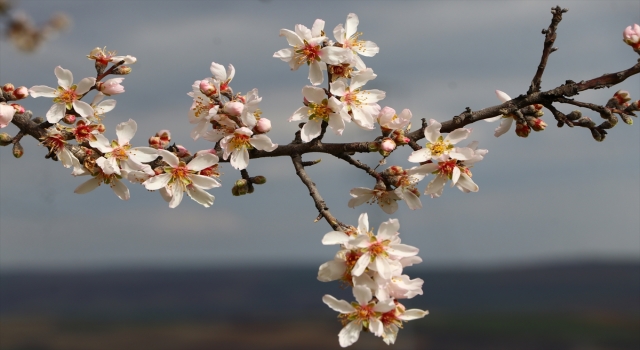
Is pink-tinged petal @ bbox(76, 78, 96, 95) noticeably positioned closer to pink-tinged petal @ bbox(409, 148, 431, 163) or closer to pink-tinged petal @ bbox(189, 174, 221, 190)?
pink-tinged petal @ bbox(189, 174, 221, 190)

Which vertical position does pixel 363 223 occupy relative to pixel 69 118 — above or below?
below

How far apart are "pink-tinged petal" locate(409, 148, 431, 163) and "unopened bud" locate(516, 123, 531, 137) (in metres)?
0.71

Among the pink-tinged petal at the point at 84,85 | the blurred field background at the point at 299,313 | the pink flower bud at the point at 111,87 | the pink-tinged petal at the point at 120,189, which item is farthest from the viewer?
the blurred field background at the point at 299,313

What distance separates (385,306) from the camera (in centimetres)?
268

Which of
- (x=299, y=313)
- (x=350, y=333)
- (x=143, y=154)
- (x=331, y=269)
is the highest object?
(x=299, y=313)

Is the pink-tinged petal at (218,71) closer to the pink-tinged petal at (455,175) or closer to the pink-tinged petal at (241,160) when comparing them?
the pink-tinged petal at (241,160)

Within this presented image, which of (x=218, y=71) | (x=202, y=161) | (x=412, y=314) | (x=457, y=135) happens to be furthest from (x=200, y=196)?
(x=457, y=135)

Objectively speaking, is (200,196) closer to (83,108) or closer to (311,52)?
(83,108)

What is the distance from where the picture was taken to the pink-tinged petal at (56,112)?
319cm

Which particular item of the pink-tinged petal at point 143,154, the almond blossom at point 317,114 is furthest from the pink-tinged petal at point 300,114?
the pink-tinged petal at point 143,154

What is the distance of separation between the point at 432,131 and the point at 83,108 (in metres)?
1.80

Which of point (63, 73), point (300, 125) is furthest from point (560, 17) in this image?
point (63, 73)

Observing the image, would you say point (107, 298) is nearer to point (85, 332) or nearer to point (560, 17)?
point (85, 332)

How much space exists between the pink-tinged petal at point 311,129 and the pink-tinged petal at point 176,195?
0.67 meters
